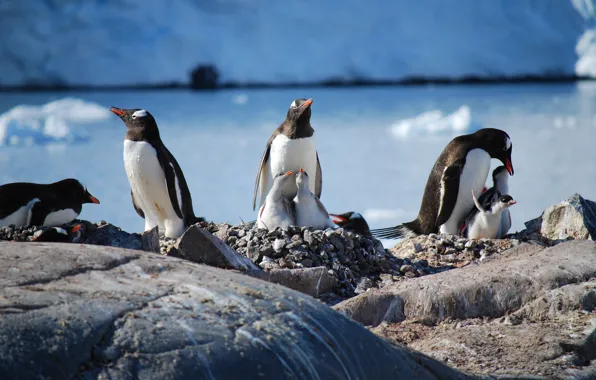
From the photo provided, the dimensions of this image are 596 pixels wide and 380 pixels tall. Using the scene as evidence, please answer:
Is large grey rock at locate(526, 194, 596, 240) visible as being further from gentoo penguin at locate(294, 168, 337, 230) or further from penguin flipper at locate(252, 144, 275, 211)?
penguin flipper at locate(252, 144, 275, 211)

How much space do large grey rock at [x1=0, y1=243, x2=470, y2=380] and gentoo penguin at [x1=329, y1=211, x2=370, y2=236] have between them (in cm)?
266

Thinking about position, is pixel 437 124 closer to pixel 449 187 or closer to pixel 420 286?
pixel 449 187

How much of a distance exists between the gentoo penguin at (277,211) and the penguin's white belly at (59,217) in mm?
1049

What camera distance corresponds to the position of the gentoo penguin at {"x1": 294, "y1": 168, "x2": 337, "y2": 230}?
14.9 feet

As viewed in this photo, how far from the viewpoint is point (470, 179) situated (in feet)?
17.1

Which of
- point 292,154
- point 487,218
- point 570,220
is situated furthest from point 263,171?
point 570,220

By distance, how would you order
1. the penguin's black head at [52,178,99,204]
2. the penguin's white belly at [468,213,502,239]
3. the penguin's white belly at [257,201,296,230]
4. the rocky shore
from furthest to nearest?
the penguin's white belly at [468,213,502,239] → the penguin's black head at [52,178,99,204] → the penguin's white belly at [257,201,296,230] → the rocky shore

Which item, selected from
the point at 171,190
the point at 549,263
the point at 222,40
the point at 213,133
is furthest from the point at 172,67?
the point at 549,263

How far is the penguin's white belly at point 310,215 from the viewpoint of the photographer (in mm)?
4523

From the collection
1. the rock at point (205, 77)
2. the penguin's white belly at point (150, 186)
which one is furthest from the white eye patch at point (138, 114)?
the rock at point (205, 77)

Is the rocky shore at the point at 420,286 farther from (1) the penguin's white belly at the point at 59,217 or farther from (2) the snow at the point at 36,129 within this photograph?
(2) the snow at the point at 36,129

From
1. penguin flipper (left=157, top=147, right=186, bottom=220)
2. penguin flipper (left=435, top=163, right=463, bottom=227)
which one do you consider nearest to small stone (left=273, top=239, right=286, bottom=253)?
penguin flipper (left=157, top=147, right=186, bottom=220)

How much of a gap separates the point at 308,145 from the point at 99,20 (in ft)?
46.0

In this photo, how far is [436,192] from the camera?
5371mm
